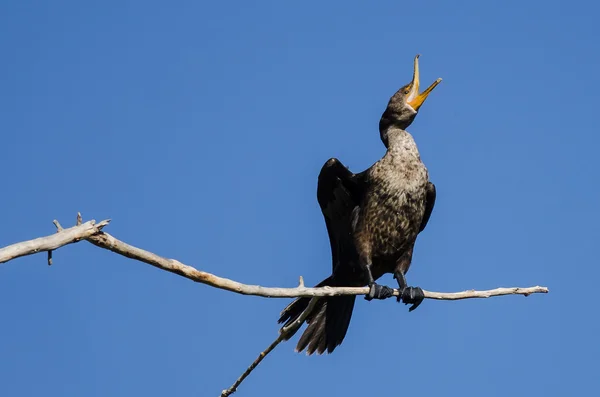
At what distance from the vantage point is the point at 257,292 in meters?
5.92

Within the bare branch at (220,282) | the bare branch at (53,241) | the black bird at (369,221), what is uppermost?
the black bird at (369,221)

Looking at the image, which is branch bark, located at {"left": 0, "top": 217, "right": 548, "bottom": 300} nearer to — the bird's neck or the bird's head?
the bird's neck

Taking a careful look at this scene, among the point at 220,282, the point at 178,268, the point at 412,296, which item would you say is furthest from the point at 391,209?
the point at 178,268

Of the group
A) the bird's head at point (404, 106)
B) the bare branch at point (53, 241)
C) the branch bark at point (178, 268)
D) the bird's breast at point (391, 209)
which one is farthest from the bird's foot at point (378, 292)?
the bare branch at point (53, 241)

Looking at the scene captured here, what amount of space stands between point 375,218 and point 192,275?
2.61m

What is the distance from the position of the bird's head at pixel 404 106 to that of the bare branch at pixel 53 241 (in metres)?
3.83

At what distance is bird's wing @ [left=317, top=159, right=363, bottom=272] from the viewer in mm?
8180

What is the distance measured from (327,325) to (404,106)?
1.87 meters

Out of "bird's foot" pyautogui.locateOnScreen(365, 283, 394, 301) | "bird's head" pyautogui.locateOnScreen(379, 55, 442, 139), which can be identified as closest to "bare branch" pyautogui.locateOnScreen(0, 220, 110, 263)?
"bird's foot" pyautogui.locateOnScreen(365, 283, 394, 301)

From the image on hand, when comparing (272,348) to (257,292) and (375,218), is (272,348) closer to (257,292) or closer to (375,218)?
(257,292)

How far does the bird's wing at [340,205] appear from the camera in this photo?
8.18 meters

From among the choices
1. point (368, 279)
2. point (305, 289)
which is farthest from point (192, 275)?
point (368, 279)

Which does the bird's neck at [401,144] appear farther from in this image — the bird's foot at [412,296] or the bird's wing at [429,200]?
the bird's foot at [412,296]

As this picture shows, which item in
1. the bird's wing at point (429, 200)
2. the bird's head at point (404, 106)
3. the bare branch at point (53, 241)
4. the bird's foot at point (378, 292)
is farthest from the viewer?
the bird's head at point (404, 106)
